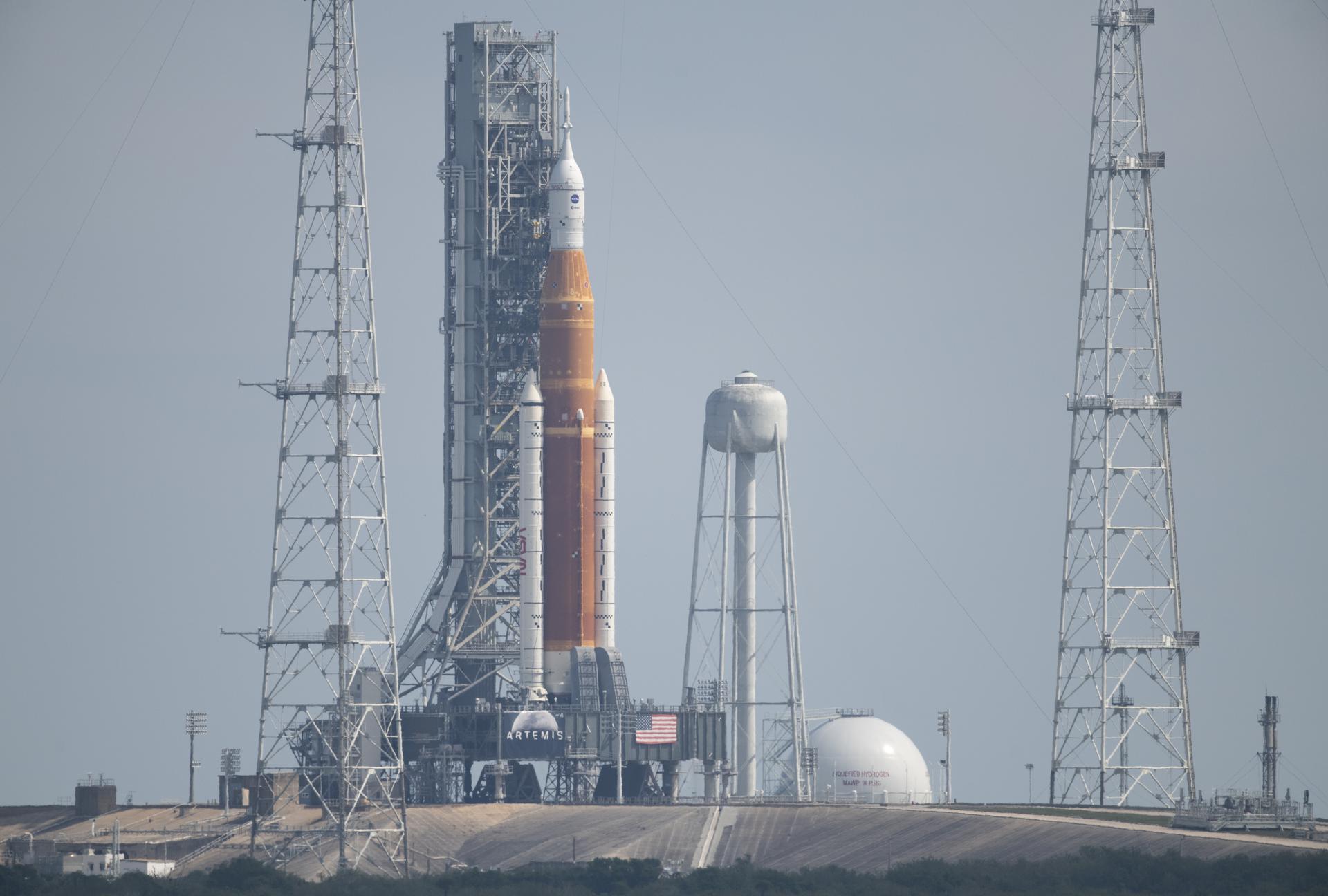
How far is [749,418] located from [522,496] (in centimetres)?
1182

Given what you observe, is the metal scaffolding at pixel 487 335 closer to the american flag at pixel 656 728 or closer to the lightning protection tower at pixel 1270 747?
the american flag at pixel 656 728

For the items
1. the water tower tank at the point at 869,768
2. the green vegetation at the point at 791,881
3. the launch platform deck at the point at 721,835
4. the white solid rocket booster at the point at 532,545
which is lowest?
the green vegetation at the point at 791,881

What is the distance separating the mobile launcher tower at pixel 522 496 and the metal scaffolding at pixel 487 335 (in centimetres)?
7

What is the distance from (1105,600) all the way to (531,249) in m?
35.1

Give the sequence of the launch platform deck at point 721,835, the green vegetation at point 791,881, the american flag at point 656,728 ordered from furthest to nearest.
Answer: the american flag at point 656,728 → the launch platform deck at point 721,835 → the green vegetation at point 791,881

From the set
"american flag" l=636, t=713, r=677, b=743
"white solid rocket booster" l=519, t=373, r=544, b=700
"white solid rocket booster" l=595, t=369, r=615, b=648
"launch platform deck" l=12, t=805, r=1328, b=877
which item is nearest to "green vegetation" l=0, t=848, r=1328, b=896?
"launch platform deck" l=12, t=805, r=1328, b=877

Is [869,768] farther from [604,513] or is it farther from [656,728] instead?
[604,513]

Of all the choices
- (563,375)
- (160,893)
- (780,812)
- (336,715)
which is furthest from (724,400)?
(160,893)

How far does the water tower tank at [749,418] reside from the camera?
469ft

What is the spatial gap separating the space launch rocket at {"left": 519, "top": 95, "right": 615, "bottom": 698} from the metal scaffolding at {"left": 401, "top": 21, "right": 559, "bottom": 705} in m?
3.54

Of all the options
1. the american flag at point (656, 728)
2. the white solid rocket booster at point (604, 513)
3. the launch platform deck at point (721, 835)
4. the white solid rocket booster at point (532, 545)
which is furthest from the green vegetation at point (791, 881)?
the white solid rocket booster at point (604, 513)

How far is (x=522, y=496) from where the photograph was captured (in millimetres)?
139000

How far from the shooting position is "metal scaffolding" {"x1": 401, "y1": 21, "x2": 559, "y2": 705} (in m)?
143

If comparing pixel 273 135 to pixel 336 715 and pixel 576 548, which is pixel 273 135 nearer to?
pixel 336 715
